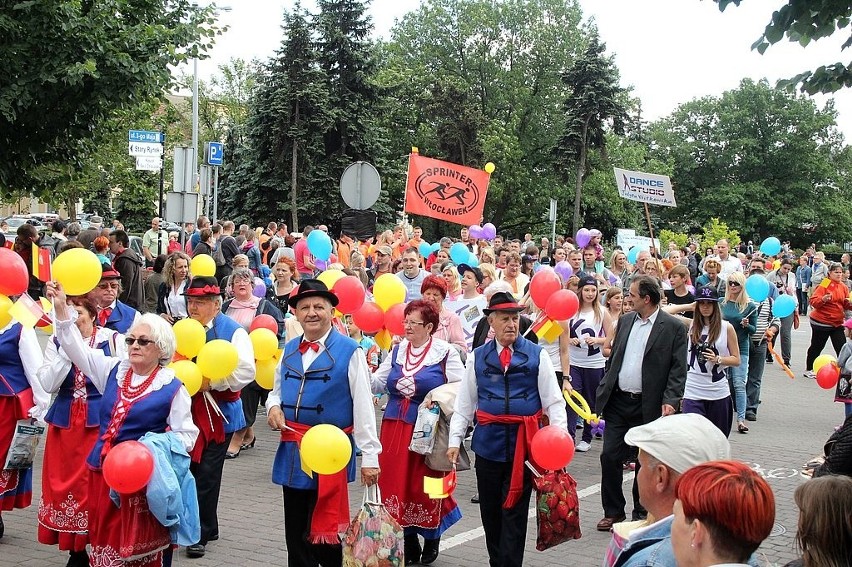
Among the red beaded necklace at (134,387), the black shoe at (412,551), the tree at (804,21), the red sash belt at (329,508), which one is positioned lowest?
the black shoe at (412,551)

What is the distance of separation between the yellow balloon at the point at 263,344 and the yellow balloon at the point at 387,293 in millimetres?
1651

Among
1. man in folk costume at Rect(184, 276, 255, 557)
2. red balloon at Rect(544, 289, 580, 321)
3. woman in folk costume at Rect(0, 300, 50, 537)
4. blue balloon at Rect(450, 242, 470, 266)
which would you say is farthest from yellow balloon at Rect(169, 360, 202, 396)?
blue balloon at Rect(450, 242, 470, 266)

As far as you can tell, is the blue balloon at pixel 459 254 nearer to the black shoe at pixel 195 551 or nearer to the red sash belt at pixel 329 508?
the black shoe at pixel 195 551

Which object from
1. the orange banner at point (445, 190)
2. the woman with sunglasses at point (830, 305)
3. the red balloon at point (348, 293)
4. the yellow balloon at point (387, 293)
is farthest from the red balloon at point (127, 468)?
the orange banner at point (445, 190)

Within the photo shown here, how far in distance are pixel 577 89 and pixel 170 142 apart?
2058 cm

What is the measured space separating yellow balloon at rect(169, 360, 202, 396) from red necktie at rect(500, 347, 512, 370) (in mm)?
1961

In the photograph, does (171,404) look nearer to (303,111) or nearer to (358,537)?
(358,537)

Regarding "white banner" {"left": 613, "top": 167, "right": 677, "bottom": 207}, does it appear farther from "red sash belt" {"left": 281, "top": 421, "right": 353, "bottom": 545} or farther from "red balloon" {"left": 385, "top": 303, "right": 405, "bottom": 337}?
"red sash belt" {"left": 281, "top": 421, "right": 353, "bottom": 545}

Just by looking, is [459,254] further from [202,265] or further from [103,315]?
[103,315]

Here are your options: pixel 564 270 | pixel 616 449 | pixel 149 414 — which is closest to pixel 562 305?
pixel 616 449

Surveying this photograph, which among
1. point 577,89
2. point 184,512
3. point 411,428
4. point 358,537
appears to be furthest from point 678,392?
point 577,89

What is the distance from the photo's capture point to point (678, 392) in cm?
738

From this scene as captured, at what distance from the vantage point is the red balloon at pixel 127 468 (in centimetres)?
476

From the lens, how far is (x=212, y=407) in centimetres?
→ 666
